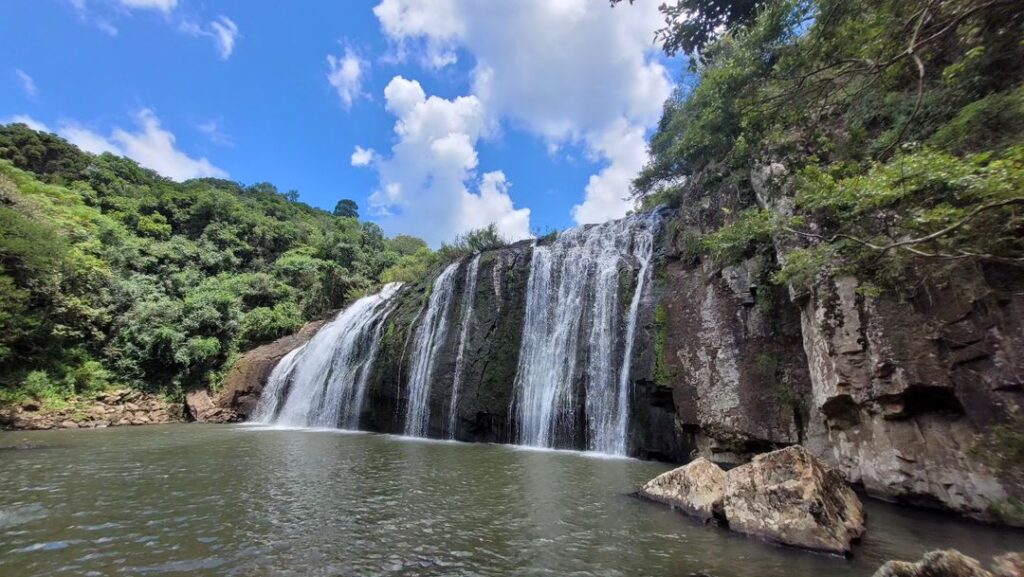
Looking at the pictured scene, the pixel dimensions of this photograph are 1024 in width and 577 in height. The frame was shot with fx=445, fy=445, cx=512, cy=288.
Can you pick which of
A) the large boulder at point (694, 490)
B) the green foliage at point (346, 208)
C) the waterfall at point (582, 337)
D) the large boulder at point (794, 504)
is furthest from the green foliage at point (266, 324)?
the green foliage at point (346, 208)

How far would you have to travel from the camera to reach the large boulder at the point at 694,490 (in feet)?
18.8

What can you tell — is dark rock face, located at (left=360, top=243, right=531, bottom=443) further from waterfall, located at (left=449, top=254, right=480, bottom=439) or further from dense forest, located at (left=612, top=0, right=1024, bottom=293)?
dense forest, located at (left=612, top=0, right=1024, bottom=293)

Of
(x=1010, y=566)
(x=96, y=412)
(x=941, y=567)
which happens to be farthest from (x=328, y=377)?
(x=1010, y=566)

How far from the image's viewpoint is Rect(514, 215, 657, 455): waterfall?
1274cm

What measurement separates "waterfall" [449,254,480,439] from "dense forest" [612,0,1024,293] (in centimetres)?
941

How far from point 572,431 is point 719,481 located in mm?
7191

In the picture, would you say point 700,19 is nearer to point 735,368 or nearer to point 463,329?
point 735,368

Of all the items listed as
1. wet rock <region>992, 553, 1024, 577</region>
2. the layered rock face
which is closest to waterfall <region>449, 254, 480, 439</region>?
the layered rock face

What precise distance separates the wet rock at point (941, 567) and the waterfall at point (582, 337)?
28.5 feet

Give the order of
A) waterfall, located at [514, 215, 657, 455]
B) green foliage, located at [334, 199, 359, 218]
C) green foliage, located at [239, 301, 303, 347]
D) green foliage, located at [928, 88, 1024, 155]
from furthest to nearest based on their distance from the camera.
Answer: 1. green foliage, located at [334, 199, 359, 218]
2. green foliage, located at [239, 301, 303, 347]
3. waterfall, located at [514, 215, 657, 455]
4. green foliage, located at [928, 88, 1024, 155]

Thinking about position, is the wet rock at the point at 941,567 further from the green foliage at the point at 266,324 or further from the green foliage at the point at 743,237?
the green foliage at the point at 266,324

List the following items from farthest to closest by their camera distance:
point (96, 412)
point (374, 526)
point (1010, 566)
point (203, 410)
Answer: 1. point (203, 410)
2. point (96, 412)
3. point (374, 526)
4. point (1010, 566)

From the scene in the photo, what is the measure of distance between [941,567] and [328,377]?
20.0 m

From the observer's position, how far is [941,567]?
315cm
